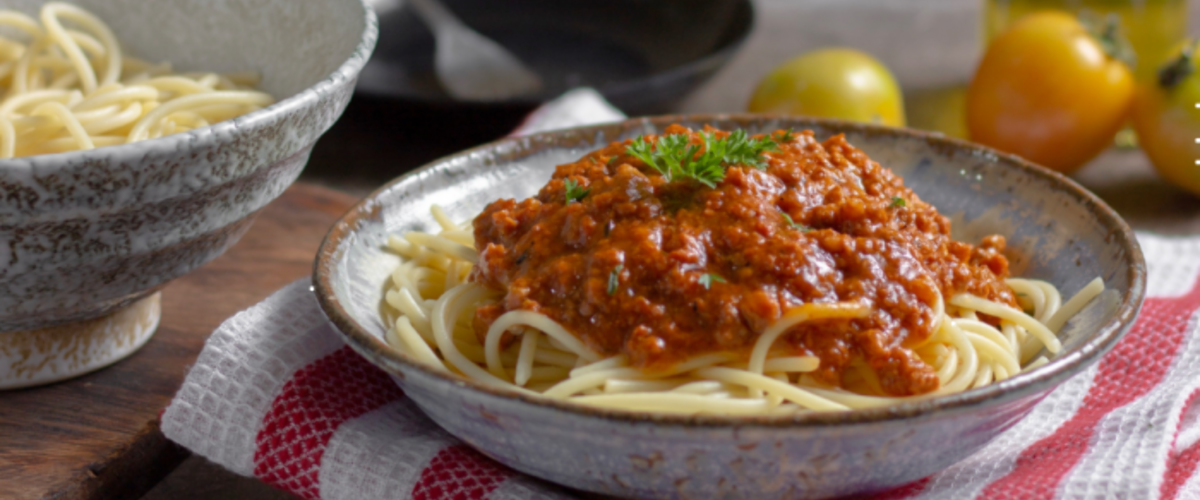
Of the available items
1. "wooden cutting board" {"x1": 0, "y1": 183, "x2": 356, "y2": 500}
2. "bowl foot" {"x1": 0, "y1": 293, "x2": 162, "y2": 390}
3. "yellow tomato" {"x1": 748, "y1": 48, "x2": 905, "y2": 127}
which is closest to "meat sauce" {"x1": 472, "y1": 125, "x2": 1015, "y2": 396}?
"wooden cutting board" {"x1": 0, "y1": 183, "x2": 356, "y2": 500}

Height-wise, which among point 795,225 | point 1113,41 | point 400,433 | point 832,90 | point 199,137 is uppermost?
point 199,137

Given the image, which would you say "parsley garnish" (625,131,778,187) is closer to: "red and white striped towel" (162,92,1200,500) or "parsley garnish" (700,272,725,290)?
"parsley garnish" (700,272,725,290)

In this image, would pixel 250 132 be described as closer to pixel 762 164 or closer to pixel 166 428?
pixel 166 428

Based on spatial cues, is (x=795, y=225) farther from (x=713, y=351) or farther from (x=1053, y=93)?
(x=1053, y=93)

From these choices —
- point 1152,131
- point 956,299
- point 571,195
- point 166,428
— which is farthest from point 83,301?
point 1152,131

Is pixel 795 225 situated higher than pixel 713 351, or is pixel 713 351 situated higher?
pixel 795 225

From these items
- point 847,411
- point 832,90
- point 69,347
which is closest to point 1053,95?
point 832,90
